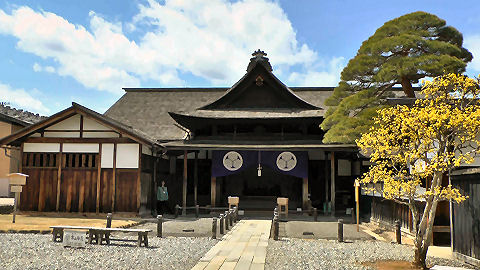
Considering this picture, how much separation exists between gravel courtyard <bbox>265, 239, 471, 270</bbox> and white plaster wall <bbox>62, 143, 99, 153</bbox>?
10.3 metres

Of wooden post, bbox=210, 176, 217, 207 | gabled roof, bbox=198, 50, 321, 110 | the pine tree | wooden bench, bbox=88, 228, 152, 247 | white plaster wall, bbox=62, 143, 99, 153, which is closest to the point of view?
wooden bench, bbox=88, 228, 152, 247

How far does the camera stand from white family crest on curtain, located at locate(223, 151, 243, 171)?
19.6 m

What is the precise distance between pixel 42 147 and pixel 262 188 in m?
11.6

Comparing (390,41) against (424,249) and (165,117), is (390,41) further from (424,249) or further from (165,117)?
(165,117)

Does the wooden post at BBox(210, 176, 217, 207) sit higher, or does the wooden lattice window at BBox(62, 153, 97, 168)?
the wooden lattice window at BBox(62, 153, 97, 168)

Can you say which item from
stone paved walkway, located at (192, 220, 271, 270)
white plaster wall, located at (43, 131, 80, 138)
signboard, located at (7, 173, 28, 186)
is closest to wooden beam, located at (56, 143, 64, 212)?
white plaster wall, located at (43, 131, 80, 138)

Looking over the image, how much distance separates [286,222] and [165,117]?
1247 cm

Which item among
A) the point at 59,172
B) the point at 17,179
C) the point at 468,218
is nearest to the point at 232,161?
the point at 59,172

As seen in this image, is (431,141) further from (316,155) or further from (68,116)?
(68,116)

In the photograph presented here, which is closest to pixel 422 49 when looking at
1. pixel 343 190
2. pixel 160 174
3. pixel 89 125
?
pixel 343 190

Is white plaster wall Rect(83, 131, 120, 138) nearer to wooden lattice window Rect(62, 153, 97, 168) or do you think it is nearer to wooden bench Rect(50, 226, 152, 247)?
wooden lattice window Rect(62, 153, 97, 168)

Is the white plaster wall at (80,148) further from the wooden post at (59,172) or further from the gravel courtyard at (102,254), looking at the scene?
the gravel courtyard at (102,254)

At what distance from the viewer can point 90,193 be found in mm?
17875

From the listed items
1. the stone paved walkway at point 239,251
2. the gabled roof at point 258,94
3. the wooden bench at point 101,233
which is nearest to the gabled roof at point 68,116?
the gabled roof at point 258,94
